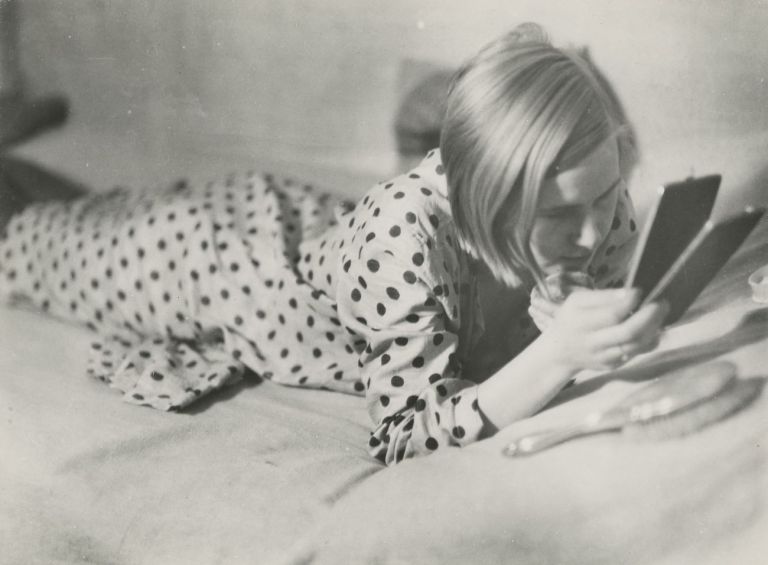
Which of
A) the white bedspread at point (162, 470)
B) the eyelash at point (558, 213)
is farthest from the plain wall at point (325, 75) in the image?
the white bedspread at point (162, 470)

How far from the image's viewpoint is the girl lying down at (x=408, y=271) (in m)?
0.81

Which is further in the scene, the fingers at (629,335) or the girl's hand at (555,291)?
the girl's hand at (555,291)

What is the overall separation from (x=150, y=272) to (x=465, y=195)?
56 centimetres

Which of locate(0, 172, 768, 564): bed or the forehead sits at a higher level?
the forehead

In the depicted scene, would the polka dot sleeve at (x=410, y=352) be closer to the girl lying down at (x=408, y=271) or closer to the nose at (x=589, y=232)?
the girl lying down at (x=408, y=271)

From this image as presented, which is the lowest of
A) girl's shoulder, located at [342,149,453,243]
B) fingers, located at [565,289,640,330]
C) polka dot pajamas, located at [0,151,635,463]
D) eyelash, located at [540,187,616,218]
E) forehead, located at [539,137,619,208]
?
polka dot pajamas, located at [0,151,635,463]

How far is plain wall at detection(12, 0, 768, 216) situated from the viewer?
2.86 ft

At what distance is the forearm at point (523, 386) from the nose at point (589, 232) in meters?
0.11

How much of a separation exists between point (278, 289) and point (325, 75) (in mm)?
298

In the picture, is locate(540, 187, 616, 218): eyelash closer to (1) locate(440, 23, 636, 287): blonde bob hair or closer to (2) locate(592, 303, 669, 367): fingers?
(1) locate(440, 23, 636, 287): blonde bob hair

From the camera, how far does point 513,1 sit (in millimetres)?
893

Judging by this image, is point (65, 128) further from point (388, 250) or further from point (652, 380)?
point (652, 380)

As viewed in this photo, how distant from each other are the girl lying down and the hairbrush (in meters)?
0.05

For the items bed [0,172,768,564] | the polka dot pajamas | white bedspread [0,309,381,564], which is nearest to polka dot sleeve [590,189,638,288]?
the polka dot pajamas
